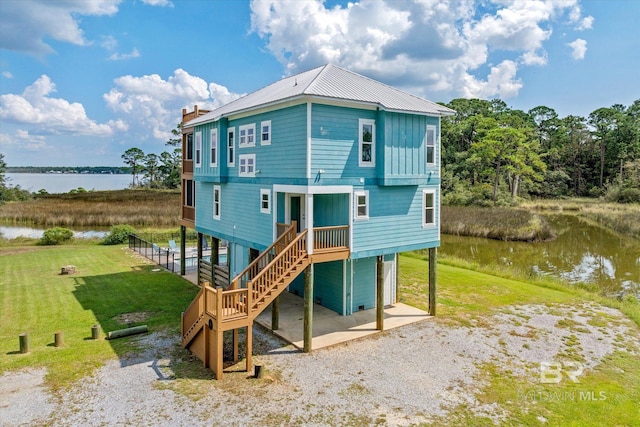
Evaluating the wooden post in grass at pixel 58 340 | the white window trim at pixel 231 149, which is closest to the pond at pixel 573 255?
the white window trim at pixel 231 149

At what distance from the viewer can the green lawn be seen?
12016 mm

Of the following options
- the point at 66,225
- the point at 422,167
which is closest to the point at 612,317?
the point at 422,167

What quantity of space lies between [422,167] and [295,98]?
18.5 ft

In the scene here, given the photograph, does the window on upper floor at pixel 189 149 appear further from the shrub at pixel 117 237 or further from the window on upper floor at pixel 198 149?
the shrub at pixel 117 237

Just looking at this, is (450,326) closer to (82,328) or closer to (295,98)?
(295,98)

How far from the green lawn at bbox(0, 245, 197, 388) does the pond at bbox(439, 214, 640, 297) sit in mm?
21282

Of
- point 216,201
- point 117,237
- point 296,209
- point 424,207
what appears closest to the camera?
point 424,207

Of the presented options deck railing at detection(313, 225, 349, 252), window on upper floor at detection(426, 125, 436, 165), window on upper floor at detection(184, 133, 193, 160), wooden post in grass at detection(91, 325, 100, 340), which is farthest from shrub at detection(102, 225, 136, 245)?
window on upper floor at detection(426, 125, 436, 165)

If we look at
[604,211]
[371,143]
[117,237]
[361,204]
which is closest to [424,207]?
[361,204]

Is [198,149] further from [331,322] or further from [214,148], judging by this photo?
[331,322]

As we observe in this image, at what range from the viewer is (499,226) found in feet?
128

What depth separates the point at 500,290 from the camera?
797 inches

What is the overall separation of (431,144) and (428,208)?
244cm

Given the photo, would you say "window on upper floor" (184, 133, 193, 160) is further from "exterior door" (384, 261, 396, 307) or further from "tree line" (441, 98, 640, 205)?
"tree line" (441, 98, 640, 205)
